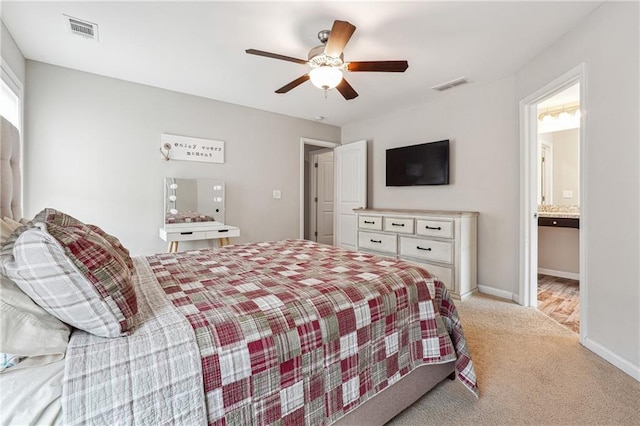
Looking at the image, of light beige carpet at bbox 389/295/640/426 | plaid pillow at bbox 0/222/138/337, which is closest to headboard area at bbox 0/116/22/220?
plaid pillow at bbox 0/222/138/337

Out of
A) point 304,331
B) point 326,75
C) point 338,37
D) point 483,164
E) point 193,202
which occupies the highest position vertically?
point 338,37

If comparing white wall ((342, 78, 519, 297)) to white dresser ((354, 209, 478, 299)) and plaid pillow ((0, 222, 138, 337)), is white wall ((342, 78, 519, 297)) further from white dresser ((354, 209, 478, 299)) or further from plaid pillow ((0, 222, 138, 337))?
plaid pillow ((0, 222, 138, 337))

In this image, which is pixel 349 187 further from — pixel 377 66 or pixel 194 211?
pixel 377 66

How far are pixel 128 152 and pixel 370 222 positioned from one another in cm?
305

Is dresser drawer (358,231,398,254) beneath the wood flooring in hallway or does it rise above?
above

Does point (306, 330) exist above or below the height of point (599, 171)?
below


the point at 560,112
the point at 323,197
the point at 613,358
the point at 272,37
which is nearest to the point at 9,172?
→ the point at 272,37

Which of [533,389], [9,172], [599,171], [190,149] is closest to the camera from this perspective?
[9,172]

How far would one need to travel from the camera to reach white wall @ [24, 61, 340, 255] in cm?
287

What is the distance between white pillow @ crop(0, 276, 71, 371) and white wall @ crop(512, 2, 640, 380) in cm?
282

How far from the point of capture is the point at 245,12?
6.86 feet

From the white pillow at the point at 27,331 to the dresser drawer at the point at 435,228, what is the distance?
3.18 meters

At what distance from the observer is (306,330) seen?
3.62 ft

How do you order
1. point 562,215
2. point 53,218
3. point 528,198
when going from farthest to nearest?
point 562,215 < point 528,198 < point 53,218
